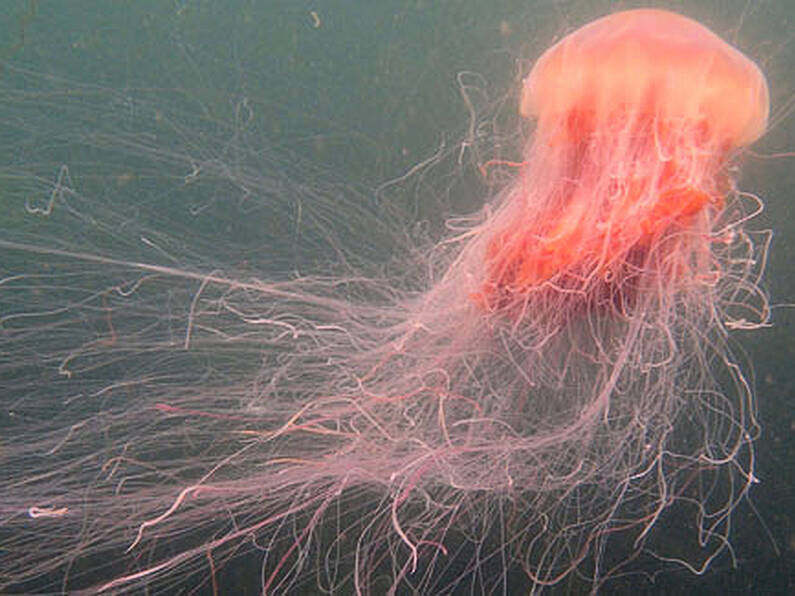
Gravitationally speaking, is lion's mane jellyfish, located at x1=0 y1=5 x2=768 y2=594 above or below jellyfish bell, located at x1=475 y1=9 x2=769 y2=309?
below

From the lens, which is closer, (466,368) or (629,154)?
(629,154)

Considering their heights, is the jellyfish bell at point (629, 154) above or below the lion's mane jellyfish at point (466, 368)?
above

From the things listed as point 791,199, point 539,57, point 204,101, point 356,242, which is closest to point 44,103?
point 204,101

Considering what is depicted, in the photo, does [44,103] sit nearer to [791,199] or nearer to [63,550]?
[63,550]

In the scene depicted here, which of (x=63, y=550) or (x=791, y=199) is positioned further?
(x=791, y=199)
